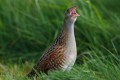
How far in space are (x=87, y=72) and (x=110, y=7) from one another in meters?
3.64

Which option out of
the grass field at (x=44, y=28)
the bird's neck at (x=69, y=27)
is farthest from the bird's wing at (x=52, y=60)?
the grass field at (x=44, y=28)

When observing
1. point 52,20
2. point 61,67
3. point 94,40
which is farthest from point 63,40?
point 52,20

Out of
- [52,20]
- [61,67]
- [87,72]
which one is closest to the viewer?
[87,72]

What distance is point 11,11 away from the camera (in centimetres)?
923

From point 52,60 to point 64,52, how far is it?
178 millimetres

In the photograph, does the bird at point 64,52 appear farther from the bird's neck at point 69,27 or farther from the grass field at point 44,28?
the grass field at point 44,28

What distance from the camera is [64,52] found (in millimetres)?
6273

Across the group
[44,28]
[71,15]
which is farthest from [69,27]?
[44,28]

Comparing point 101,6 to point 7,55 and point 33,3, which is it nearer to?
point 33,3

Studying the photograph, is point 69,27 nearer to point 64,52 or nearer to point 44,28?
point 64,52

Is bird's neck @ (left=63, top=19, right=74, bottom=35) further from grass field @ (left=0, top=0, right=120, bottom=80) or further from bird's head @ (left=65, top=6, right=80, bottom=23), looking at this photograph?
grass field @ (left=0, top=0, right=120, bottom=80)

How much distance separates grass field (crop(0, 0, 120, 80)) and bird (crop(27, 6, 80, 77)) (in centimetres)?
133

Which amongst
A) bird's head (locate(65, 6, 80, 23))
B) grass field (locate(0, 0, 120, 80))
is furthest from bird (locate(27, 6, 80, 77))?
grass field (locate(0, 0, 120, 80))

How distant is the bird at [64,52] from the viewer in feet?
20.4
